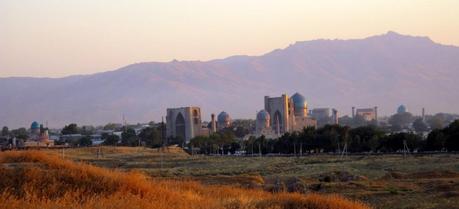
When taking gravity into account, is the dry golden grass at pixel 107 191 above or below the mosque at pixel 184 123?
below

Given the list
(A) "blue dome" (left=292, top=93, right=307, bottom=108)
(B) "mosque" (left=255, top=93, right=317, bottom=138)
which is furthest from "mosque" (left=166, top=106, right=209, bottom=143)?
(A) "blue dome" (left=292, top=93, right=307, bottom=108)

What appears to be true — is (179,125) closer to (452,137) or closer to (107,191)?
(452,137)

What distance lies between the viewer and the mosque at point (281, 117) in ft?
484

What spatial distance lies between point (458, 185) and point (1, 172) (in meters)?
18.8

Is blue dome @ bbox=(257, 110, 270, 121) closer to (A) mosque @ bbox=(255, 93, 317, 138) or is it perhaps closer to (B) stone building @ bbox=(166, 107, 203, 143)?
(A) mosque @ bbox=(255, 93, 317, 138)

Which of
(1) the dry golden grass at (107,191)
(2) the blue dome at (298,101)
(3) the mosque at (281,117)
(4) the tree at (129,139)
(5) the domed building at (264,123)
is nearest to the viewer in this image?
(1) the dry golden grass at (107,191)

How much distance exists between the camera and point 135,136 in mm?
134500

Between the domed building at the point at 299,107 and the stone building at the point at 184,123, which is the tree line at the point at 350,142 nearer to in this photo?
the stone building at the point at 184,123

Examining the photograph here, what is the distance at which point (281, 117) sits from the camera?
493ft

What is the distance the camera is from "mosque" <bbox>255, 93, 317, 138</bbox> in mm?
147375

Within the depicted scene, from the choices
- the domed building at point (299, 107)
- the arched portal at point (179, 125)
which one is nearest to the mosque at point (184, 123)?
the arched portal at point (179, 125)

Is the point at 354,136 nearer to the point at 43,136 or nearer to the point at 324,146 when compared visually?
the point at 324,146

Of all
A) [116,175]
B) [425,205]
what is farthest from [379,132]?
[116,175]

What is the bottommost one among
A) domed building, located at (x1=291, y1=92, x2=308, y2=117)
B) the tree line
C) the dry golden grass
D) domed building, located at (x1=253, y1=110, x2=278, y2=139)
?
the dry golden grass
